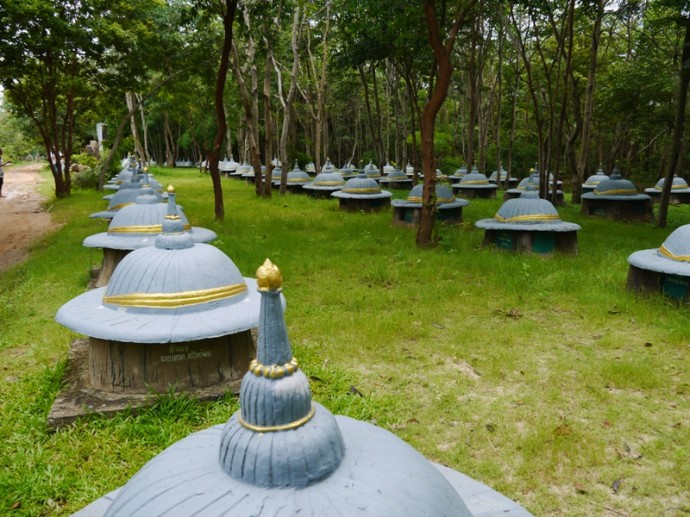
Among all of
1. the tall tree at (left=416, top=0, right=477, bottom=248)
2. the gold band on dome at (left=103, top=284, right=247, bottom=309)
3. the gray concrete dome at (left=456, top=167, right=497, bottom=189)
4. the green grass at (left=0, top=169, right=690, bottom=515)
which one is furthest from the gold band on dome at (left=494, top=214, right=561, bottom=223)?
the gray concrete dome at (left=456, top=167, right=497, bottom=189)

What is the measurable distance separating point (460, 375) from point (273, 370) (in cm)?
409

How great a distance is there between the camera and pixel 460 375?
223 inches

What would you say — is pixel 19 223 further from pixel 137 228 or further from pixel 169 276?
pixel 169 276

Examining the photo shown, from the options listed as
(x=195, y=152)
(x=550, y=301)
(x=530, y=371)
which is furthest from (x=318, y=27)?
(x=195, y=152)

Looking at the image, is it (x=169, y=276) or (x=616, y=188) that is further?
(x=616, y=188)

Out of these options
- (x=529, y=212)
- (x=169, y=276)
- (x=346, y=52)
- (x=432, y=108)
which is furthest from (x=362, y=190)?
(x=169, y=276)

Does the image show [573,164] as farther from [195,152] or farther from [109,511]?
[195,152]

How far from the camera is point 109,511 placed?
213 cm

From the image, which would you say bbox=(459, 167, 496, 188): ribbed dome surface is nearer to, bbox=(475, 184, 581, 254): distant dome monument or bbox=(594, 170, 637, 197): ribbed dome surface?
bbox=(594, 170, 637, 197): ribbed dome surface

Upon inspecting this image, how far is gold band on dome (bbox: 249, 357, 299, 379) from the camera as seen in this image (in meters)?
1.91

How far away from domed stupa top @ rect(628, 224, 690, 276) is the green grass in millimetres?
538

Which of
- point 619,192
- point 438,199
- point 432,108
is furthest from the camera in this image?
point 619,192

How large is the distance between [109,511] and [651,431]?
4.34 m

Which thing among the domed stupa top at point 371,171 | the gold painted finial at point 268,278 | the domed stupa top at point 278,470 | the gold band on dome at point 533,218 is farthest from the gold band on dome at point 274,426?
the domed stupa top at point 371,171
